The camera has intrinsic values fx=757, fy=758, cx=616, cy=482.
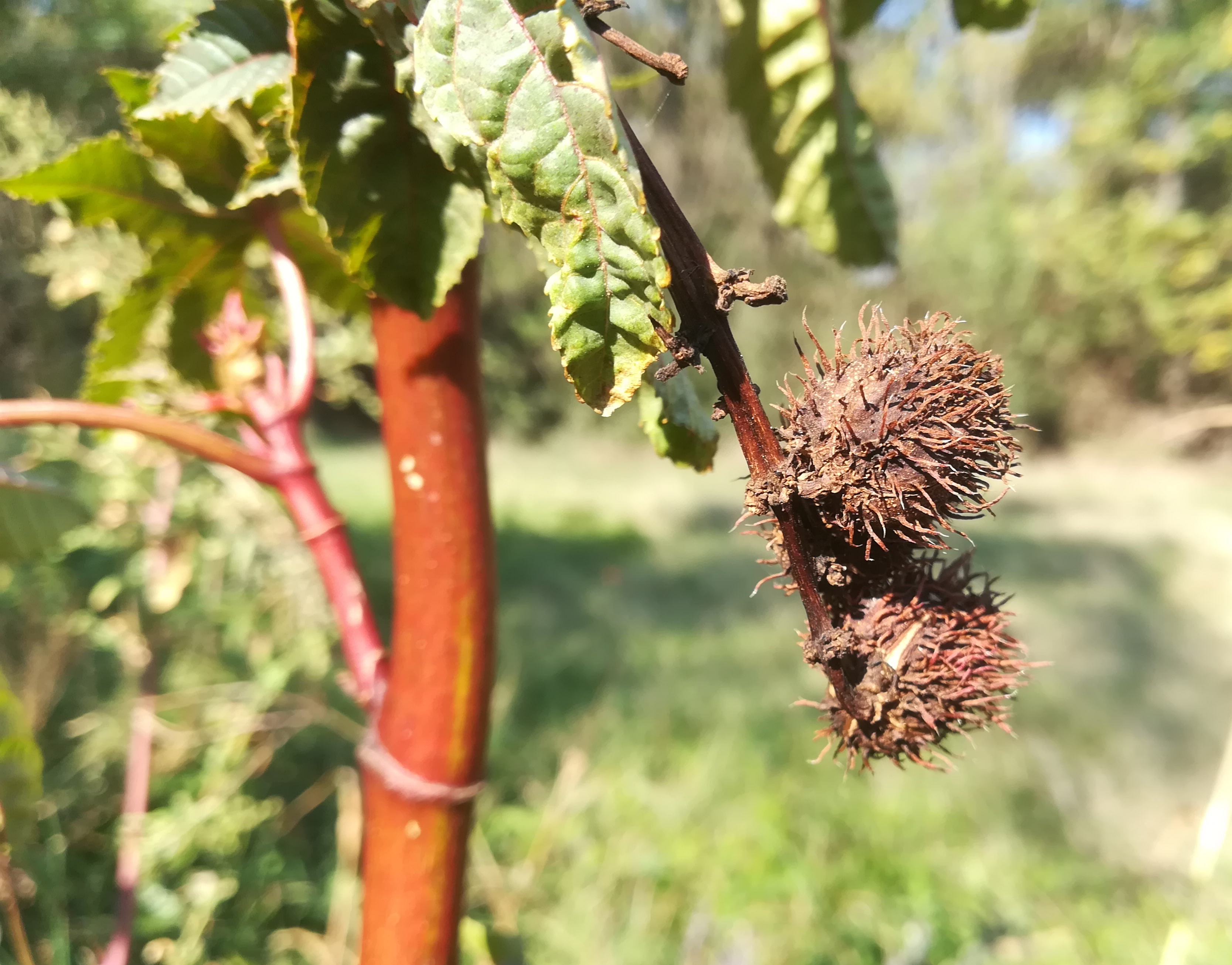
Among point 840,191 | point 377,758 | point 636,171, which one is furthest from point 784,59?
point 377,758

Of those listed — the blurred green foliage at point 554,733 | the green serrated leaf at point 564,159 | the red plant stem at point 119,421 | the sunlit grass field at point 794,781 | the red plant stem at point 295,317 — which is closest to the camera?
the green serrated leaf at point 564,159

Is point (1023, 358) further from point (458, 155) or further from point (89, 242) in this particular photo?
point (458, 155)

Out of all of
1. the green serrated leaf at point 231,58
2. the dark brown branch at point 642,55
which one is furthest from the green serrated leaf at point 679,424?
the green serrated leaf at point 231,58

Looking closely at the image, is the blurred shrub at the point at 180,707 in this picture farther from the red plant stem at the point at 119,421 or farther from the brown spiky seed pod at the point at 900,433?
the brown spiky seed pod at the point at 900,433

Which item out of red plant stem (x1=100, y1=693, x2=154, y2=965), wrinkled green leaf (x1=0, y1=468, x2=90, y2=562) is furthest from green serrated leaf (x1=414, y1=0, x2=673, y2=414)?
red plant stem (x1=100, y1=693, x2=154, y2=965)

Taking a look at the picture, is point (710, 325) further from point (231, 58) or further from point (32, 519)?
point (32, 519)

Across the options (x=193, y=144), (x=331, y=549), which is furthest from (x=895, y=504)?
(x=193, y=144)

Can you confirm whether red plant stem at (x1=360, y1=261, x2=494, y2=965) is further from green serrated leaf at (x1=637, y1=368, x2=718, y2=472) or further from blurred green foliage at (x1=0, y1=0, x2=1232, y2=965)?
blurred green foliage at (x1=0, y1=0, x2=1232, y2=965)
